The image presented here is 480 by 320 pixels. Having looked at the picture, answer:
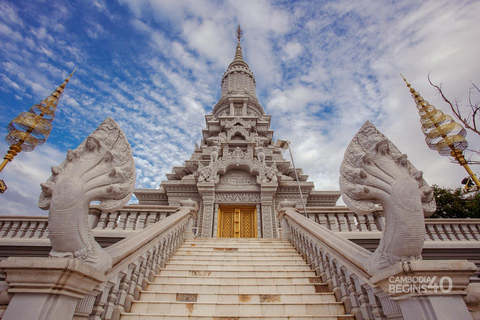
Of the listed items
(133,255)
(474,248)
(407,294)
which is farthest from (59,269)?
(474,248)

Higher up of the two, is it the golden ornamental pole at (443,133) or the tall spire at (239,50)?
the tall spire at (239,50)

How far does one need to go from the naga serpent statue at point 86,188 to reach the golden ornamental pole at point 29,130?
721 cm

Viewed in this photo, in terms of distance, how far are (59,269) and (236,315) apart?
2.51 meters

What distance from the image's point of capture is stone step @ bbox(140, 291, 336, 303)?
3.89 metres

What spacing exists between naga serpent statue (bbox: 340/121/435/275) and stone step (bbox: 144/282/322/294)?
184 cm

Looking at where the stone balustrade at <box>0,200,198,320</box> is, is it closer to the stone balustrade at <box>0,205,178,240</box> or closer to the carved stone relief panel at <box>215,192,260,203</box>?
the stone balustrade at <box>0,205,178,240</box>

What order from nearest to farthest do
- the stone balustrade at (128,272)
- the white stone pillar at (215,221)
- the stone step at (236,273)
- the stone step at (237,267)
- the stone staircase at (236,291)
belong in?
1. the stone balustrade at (128,272)
2. the stone staircase at (236,291)
3. the stone step at (236,273)
4. the stone step at (237,267)
5. the white stone pillar at (215,221)

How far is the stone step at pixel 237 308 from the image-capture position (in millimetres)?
3561

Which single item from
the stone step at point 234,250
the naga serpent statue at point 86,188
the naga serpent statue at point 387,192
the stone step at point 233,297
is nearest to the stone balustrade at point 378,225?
the stone step at point 234,250

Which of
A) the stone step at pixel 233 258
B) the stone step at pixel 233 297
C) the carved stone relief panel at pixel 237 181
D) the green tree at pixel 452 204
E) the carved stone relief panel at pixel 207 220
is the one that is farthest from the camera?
the green tree at pixel 452 204

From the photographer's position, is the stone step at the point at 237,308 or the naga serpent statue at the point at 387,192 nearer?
the naga serpent statue at the point at 387,192

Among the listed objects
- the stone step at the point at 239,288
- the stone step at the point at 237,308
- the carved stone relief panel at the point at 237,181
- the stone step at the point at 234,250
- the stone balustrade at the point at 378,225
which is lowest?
the stone step at the point at 237,308

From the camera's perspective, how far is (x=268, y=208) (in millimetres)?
12234

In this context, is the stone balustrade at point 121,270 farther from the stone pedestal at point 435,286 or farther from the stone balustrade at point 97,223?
the stone pedestal at point 435,286
